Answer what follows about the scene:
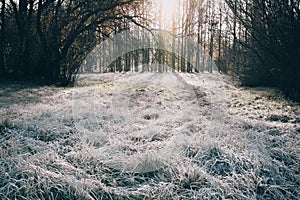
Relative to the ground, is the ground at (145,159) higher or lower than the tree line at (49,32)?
lower

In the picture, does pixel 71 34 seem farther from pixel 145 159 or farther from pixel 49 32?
pixel 145 159

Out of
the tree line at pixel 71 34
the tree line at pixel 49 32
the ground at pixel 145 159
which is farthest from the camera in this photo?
the tree line at pixel 49 32

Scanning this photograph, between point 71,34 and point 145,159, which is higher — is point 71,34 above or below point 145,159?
above

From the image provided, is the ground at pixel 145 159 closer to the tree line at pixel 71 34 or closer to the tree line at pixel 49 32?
the tree line at pixel 71 34

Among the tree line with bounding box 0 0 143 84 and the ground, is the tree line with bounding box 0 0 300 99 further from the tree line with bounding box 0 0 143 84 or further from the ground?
the ground

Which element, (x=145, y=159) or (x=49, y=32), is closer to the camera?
(x=145, y=159)

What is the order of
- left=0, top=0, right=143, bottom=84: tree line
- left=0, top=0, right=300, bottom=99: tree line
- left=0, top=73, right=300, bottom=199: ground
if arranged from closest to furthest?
left=0, top=73, right=300, bottom=199: ground
left=0, top=0, right=300, bottom=99: tree line
left=0, top=0, right=143, bottom=84: tree line

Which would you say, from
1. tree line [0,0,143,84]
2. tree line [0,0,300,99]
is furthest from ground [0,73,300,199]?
tree line [0,0,143,84]

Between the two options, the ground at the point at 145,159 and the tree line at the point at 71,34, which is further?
the tree line at the point at 71,34

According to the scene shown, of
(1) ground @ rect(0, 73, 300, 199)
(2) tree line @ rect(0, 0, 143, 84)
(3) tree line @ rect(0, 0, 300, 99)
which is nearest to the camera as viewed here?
(1) ground @ rect(0, 73, 300, 199)

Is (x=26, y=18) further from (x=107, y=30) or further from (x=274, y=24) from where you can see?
(x=274, y=24)

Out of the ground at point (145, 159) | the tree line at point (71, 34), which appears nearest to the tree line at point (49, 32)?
the tree line at point (71, 34)

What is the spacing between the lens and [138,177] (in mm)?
2314

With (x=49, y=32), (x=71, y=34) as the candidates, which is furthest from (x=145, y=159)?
(x=49, y=32)
